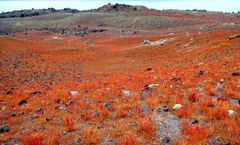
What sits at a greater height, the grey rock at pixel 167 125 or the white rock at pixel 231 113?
the white rock at pixel 231 113

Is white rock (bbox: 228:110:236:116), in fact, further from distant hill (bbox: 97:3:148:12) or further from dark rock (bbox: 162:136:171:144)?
distant hill (bbox: 97:3:148:12)

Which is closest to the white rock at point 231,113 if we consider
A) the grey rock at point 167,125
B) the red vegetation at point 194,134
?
the red vegetation at point 194,134

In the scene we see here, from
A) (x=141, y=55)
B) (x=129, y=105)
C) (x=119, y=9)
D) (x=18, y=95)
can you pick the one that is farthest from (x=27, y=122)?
(x=119, y=9)

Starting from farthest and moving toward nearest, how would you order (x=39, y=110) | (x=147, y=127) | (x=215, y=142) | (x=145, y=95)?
1. (x=145, y=95)
2. (x=39, y=110)
3. (x=147, y=127)
4. (x=215, y=142)

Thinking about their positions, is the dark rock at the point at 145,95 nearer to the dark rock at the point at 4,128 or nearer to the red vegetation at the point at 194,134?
the red vegetation at the point at 194,134

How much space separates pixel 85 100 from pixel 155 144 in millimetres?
A: 6753

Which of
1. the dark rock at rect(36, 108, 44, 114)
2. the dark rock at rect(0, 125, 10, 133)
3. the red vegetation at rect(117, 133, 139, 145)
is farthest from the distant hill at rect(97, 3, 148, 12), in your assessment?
the red vegetation at rect(117, 133, 139, 145)

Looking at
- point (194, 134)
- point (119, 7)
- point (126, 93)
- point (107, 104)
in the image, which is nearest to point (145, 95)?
point (126, 93)

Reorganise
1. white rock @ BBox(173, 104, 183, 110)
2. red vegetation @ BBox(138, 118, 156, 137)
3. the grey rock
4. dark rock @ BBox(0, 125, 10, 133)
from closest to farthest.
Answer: the grey rock, red vegetation @ BBox(138, 118, 156, 137), dark rock @ BBox(0, 125, 10, 133), white rock @ BBox(173, 104, 183, 110)

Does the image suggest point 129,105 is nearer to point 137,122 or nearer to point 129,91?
point 137,122

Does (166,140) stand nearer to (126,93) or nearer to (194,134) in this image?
(194,134)

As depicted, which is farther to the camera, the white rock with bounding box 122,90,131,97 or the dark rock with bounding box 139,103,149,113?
the white rock with bounding box 122,90,131,97

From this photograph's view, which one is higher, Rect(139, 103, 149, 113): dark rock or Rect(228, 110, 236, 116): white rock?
Rect(228, 110, 236, 116): white rock

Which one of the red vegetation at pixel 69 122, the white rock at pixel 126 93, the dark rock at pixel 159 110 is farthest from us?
the white rock at pixel 126 93
